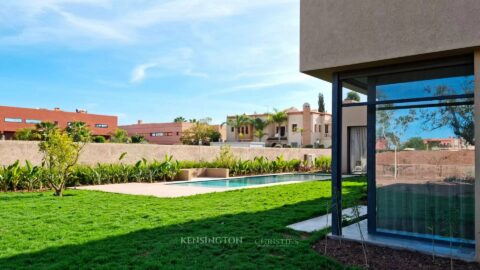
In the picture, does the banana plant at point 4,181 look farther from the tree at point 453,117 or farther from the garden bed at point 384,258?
the tree at point 453,117

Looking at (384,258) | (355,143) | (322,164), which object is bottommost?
(384,258)

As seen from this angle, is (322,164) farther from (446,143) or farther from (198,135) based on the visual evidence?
(198,135)

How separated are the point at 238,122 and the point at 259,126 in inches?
198

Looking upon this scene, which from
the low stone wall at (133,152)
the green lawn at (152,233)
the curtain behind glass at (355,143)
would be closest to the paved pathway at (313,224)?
the green lawn at (152,233)

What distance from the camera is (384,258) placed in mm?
5906

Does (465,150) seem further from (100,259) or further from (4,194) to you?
(4,194)

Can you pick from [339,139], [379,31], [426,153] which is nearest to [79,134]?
[339,139]

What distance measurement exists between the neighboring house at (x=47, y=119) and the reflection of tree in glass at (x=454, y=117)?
56.2 m

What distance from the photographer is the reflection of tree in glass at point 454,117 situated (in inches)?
245

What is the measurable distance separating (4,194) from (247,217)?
9691mm

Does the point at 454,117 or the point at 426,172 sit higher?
the point at 454,117

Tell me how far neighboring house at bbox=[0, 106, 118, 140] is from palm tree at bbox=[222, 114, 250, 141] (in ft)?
76.3

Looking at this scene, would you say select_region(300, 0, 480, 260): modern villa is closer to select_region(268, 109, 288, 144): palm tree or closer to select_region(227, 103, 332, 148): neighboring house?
select_region(227, 103, 332, 148): neighboring house

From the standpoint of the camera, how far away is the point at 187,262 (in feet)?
18.2
